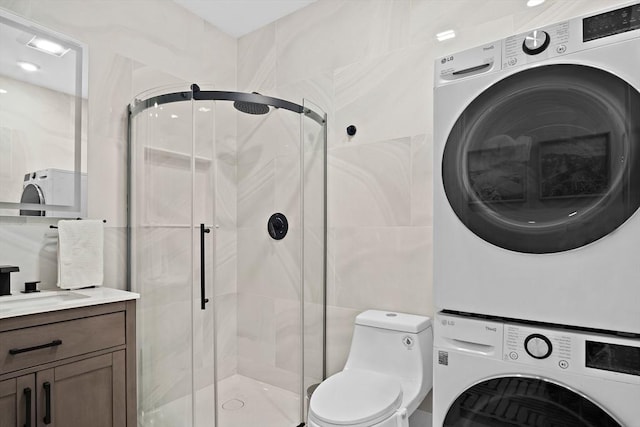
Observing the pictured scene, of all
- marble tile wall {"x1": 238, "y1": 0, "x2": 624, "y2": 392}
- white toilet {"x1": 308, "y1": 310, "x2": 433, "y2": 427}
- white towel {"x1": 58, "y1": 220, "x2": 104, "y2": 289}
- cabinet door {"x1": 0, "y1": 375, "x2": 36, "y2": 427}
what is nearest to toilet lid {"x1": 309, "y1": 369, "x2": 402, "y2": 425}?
white toilet {"x1": 308, "y1": 310, "x2": 433, "y2": 427}

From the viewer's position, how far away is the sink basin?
4.94ft

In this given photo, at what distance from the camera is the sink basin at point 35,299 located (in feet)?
4.94

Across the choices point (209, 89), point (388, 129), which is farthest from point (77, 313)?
point (388, 129)

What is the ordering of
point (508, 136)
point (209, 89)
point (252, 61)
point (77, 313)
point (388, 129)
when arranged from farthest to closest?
1. point (252, 61)
2. point (388, 129)
3. point (209, 89)
4. point (77, 313)
5. point (508, 136)

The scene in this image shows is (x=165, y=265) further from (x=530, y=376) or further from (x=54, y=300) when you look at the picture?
(x=530, y=376)

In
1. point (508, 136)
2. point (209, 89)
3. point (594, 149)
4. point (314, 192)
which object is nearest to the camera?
point (594, 149)

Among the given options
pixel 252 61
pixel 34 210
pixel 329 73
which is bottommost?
pixel 34 210

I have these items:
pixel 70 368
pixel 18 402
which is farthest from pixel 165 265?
pixel 18 402

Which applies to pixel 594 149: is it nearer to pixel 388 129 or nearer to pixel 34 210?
pixel 388 129

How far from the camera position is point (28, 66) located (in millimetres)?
1828

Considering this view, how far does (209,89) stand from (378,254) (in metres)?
1.27

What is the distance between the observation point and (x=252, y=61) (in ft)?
9.43

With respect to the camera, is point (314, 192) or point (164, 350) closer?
point (164, 350)

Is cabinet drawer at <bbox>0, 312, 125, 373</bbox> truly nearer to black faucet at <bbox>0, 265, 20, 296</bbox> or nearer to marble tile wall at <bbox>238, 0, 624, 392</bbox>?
black faucet at <bbox>0, 265, 20, 296</bbox>
